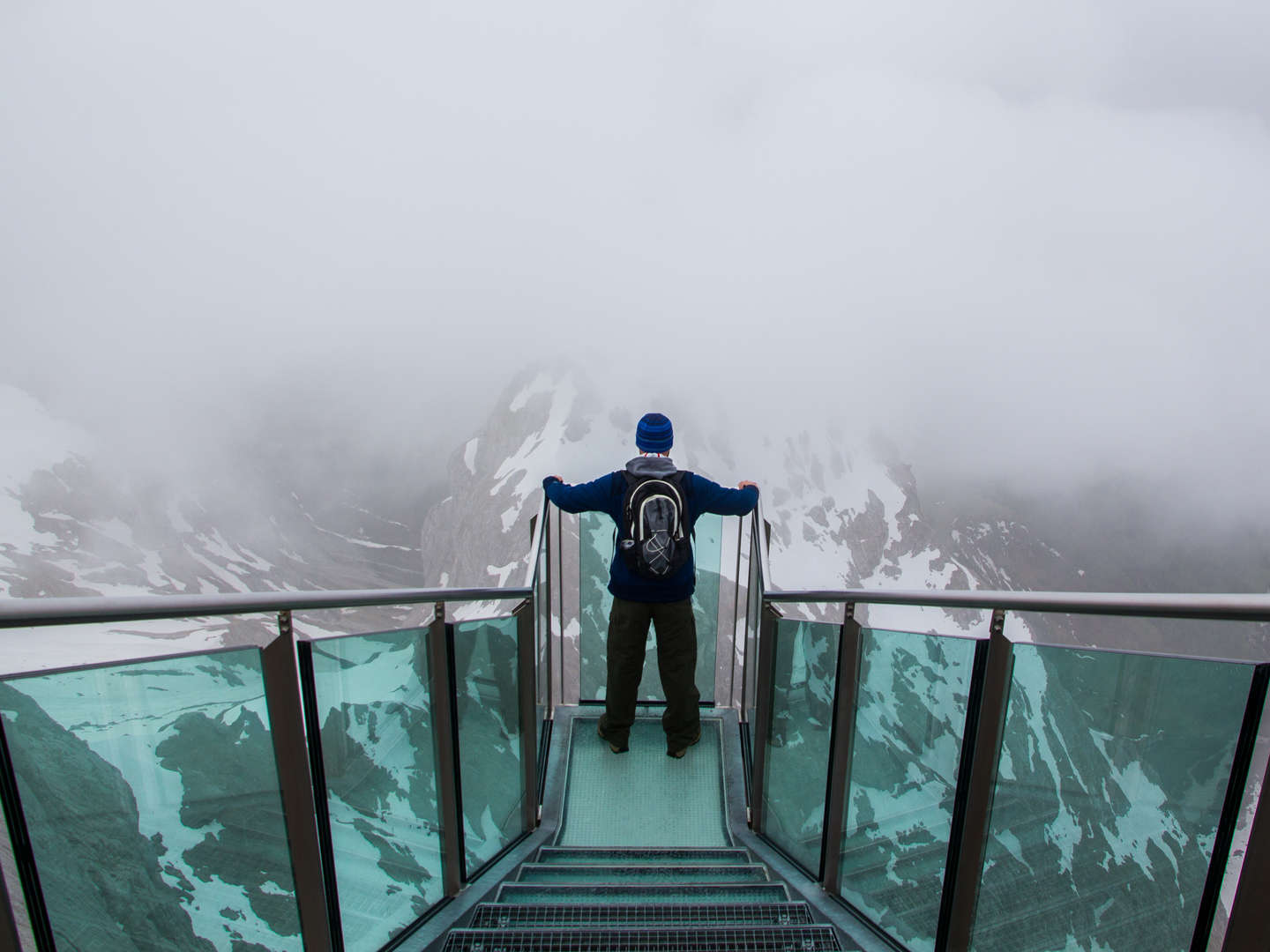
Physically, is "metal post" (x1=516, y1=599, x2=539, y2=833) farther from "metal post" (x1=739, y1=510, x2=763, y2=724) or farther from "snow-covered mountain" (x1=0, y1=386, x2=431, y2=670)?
"snow-covered mountain" (x1=0, y1=386, x2=431, y2=670)

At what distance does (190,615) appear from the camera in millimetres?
1812

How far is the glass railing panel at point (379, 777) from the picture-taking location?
7.97 ft

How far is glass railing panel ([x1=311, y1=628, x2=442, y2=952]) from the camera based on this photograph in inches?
95.6

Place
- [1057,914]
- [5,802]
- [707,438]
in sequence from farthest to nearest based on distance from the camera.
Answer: [707,438] → [1057,914] → [5,802]

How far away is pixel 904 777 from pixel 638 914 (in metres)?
1.18

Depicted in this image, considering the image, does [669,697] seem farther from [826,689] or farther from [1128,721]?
[1128,721]

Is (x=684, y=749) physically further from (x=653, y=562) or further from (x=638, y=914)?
(x=638, y=914)

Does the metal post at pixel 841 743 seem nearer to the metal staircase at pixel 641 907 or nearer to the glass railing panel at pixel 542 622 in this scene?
the metal staircase at pixel 641 907

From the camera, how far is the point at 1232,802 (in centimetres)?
162

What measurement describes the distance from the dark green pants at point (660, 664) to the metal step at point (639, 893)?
4.03ft

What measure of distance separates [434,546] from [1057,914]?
13262 centimetres

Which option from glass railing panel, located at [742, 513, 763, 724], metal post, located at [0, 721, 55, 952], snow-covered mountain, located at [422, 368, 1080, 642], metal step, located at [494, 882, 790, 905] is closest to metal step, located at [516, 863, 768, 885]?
metal step, located at [494, 882, 790, 905]

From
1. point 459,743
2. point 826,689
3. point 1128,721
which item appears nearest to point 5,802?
point 459,743

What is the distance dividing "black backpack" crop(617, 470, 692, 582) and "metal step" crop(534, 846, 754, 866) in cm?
141
